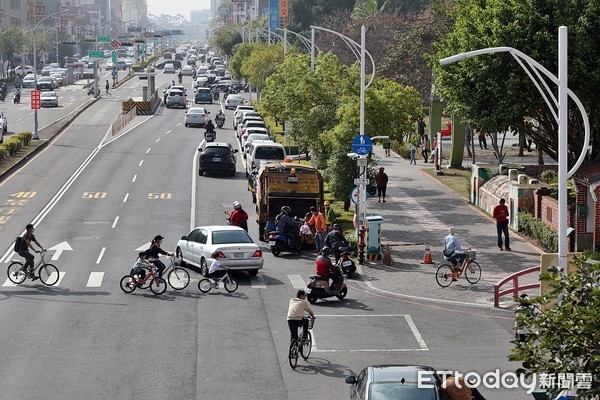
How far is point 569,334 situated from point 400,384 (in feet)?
11.1

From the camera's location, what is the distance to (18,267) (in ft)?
103

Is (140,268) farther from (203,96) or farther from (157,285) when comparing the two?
(203,96)

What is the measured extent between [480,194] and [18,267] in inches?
786

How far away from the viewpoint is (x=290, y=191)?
37844mm

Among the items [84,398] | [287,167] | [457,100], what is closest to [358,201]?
[287,167]

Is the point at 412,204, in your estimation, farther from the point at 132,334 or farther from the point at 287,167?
the point at 132,334

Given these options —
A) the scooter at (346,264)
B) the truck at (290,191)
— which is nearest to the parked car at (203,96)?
the truck at (290,191)

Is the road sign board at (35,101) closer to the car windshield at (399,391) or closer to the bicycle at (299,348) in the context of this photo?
the bicycle at (299,348)

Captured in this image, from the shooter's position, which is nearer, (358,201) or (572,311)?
(572,311)

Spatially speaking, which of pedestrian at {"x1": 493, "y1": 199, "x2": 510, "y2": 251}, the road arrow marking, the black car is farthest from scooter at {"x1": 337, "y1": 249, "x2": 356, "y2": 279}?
the black car

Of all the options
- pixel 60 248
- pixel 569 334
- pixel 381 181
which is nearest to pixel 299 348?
pixel 569 334

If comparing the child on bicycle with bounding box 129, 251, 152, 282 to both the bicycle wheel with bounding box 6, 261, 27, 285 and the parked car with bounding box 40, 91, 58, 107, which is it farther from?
the parked car with bounding box 40, 91, 58, 107

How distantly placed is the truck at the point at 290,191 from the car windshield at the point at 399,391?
21.2 metres

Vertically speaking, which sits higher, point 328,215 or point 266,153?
point 266,153
